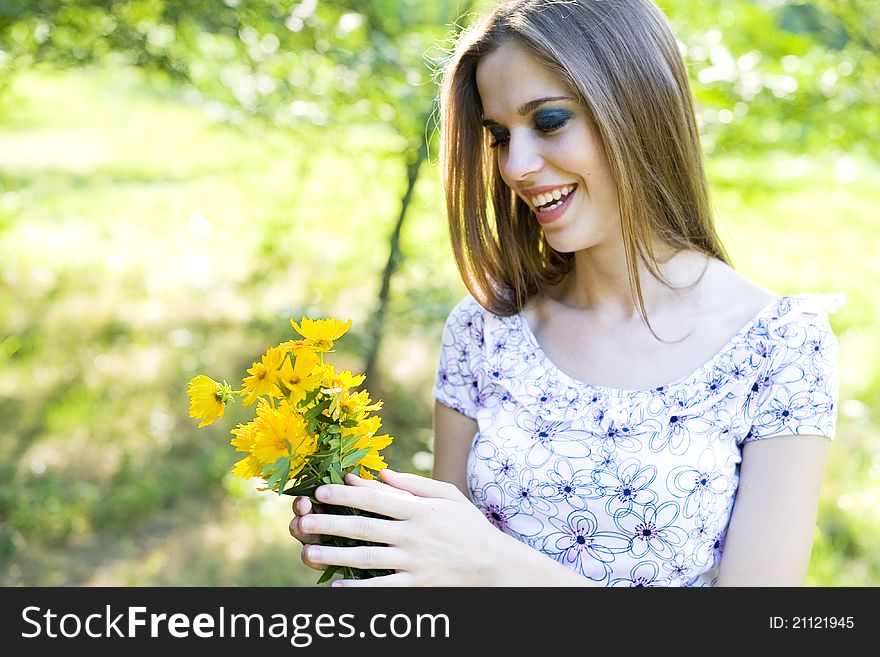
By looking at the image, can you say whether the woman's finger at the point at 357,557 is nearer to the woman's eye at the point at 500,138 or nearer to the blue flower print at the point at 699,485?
the blue flower print at the point at 699,485

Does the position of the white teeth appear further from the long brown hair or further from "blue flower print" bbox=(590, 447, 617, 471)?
"blue flower print" bbox=(590, 447, 617, 471)

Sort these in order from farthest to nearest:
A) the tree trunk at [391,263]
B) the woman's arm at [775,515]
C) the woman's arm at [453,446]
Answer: the tree trunk at [391,263]
the woman's arm at [453,446]
the woman's arm at [775,515]

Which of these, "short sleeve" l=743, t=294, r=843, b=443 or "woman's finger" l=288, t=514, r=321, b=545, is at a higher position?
"short sleeve" l=743, t=294, r=843, b=443

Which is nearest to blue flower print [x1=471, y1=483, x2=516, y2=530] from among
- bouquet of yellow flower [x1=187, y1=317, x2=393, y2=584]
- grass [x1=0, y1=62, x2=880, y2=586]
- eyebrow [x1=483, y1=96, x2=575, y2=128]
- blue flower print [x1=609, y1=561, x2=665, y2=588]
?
blue flower print [x1=609, y1=561, x2=665, y2=588]

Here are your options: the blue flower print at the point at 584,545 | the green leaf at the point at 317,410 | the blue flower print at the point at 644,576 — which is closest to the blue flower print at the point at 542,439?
the blue flower print at the point at 584,545

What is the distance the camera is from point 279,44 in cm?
306

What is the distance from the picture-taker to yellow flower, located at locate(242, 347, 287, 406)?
1.26 meters

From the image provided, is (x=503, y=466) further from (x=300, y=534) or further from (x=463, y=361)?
(x=300, y=534)

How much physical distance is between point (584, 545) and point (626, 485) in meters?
0.13

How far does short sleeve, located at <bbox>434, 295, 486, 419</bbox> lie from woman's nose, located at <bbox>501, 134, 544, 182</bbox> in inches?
15.2

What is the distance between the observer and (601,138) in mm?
1655

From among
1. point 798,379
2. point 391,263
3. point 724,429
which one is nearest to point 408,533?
point 724,429

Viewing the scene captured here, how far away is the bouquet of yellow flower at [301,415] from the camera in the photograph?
48.9 inches

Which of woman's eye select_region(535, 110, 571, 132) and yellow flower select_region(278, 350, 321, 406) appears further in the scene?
woman's eye select_region(535, 110, 571, 132)
